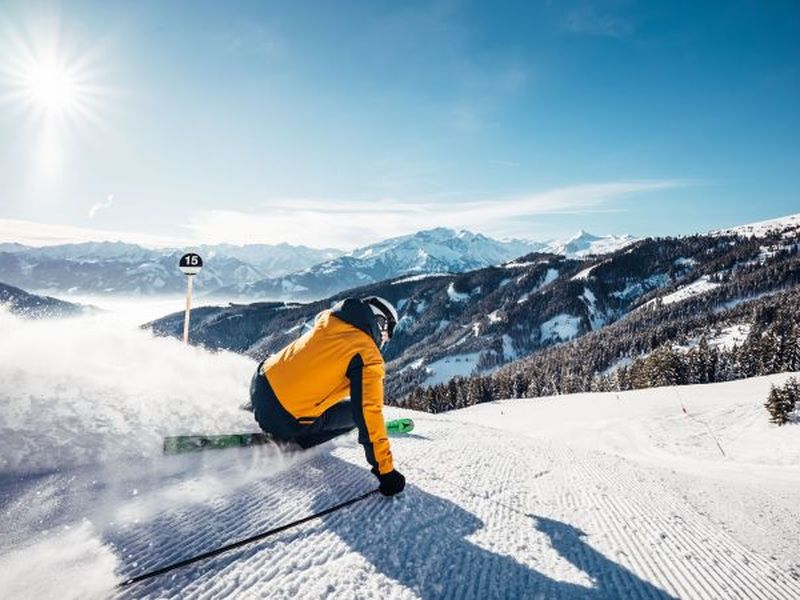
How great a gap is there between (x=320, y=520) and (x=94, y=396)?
311cm

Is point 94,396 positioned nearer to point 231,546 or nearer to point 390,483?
point 231,546

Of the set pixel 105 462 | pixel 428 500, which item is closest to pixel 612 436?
pixel 428 500

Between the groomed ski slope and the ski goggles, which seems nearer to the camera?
the groomed ski slope

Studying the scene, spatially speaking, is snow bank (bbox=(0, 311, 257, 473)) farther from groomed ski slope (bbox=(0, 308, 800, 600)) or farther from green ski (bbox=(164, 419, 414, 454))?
green ski (bbox=(164, 419, 414, 454))

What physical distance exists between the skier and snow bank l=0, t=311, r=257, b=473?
1.27 m

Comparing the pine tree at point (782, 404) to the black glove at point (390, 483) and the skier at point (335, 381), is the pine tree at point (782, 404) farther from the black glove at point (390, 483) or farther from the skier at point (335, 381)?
the skier at point (335, 381)

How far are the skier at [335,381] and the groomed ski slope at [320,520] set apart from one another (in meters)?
0.54

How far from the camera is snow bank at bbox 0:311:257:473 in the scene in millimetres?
4594

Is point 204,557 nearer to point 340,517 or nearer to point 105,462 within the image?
point 340,517

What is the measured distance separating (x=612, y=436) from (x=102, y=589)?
36.6 m

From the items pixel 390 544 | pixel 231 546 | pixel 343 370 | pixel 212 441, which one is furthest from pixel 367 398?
pixel 212 441

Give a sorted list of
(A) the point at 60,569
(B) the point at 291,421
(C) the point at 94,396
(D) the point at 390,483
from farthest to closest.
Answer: (C) the point at 94,396, (B) the point at 291,421, (D) the point at 390,483, (A) the point at 60,569

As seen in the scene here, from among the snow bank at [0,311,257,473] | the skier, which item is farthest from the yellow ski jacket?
the snow bank at [0,311,257,473]

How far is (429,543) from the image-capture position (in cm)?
427
